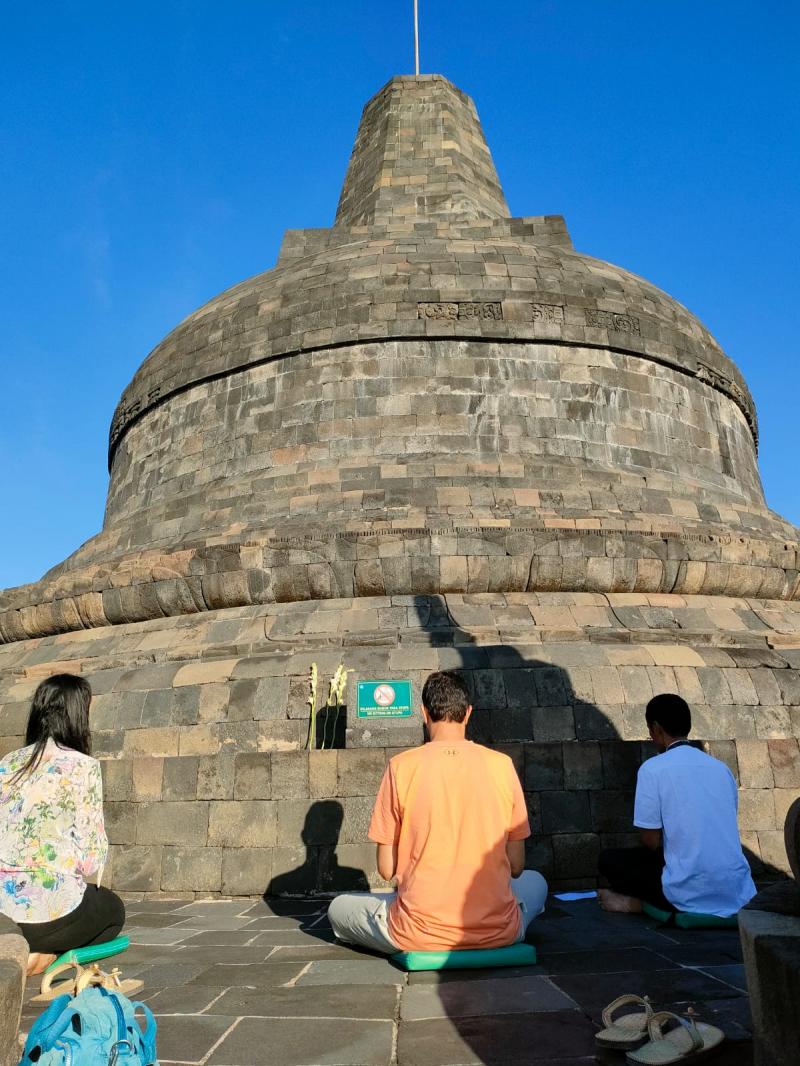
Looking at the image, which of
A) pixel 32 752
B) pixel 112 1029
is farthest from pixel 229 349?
pixel 112 1029

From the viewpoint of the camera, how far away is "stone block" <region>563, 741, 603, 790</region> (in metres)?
5.97

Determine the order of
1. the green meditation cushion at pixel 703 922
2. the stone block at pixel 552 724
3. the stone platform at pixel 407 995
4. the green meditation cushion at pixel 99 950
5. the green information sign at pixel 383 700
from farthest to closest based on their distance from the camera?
1. the stone block at pixel 552 724
2. the green information sign at pixel 383 700
3. the green meditation cushion at pixel 703 922
4. the green meditation cushion at pixel 99 950
5. the stone platform at pixel 407 995

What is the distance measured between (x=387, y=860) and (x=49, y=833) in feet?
5.57

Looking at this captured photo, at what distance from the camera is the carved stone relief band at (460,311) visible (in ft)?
40.5

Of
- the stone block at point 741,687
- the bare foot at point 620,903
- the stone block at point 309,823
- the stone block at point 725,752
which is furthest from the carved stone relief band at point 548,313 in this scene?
the bare foot at point 620,903

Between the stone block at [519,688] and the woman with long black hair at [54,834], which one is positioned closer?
the woman with long black hair at [54,834]

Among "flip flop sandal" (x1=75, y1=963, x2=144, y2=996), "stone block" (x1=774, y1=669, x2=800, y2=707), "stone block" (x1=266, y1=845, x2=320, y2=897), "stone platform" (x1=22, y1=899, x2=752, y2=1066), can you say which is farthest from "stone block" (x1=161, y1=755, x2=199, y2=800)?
"stone block" (x1=774, y1=669, x2=800, y2=707)

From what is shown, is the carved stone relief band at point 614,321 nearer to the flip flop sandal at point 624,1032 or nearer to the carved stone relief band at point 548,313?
the carved stone relief band at point 548,313

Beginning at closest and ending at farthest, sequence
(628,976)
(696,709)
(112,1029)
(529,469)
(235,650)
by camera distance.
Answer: (112,1029) < (628,976) < (696,709) < (235,650) < (529,469)

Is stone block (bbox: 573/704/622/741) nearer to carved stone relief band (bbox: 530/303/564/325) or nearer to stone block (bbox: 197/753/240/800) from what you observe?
stone block (bbox: 197/753/240/800)

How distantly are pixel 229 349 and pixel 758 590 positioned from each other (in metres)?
8.88

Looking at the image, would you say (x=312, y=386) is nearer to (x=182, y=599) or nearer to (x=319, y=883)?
(x=182, y=599)

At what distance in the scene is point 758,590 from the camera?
9703mm

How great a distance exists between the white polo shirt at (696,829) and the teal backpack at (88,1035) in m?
3.16
